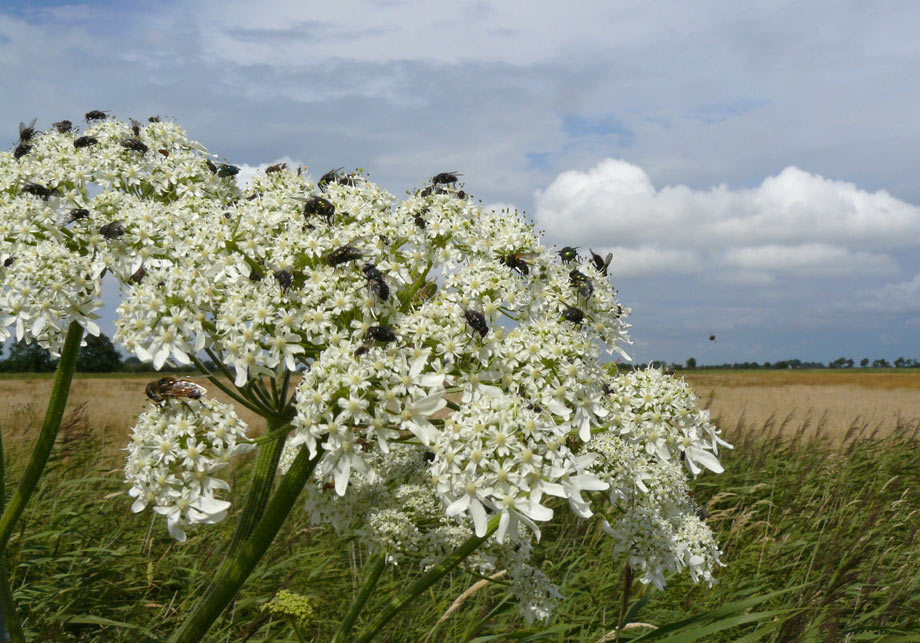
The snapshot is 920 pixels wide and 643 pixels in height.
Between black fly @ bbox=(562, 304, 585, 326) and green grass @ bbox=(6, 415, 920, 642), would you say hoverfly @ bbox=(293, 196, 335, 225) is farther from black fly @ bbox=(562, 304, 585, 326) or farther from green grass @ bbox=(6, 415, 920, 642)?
green grass @ bbox=(6, 415, 920, 642)

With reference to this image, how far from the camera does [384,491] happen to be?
5.17 m

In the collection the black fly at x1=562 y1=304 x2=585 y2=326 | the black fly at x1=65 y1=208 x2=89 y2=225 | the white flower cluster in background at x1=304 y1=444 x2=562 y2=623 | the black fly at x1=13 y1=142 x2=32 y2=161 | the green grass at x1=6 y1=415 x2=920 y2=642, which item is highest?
the black fly at x1=13 y1=142 x2=32 y2=161

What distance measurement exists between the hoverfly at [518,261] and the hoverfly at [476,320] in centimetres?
74

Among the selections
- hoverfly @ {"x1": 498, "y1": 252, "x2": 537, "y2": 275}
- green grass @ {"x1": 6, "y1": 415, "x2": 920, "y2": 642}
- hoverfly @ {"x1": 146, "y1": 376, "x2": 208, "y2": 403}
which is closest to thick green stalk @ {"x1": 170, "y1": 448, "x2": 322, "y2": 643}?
hoverfly @ {"x1": 146, "y1": 376, "x2": 208, "y2": 403}

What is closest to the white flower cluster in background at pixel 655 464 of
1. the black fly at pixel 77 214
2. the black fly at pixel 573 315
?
the black fly at pixel 573 315

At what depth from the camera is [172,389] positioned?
368cm

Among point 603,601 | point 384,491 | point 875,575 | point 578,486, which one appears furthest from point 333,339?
point 875,575

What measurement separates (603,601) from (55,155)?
7.16 metres

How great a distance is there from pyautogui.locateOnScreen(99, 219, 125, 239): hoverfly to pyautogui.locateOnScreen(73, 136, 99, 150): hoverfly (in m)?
1.12

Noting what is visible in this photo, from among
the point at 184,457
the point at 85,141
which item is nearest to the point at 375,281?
the point at 184,457

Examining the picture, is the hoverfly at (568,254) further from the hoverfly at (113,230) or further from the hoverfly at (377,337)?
the hoverfly at (113,230)

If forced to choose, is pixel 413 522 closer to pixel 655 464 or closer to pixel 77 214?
pixel 655 464

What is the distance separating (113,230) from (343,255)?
1.56 meters

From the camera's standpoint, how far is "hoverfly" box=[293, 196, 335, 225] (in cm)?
403
